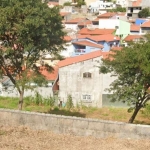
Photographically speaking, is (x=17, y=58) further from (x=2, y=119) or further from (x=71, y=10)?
(x=71, y=10)

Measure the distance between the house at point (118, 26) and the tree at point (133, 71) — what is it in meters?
31.4

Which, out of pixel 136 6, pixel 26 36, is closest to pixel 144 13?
pixel 136 6

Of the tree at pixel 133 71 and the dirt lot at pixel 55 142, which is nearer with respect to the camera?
the dirt lot at pixel 55 142

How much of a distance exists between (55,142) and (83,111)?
1032cm

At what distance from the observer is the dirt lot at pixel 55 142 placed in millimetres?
8641

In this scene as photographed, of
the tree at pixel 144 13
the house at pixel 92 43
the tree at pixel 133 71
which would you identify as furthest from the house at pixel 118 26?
the tree at pixel 133 71

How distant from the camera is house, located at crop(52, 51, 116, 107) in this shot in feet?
65.0

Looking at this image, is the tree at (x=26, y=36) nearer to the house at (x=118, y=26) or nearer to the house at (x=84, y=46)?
the house at (x=84, y=46)

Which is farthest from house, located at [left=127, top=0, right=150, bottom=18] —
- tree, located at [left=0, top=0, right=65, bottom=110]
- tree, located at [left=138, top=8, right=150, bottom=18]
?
tree, located at [left=0, top=0, right=65, bottom=110]

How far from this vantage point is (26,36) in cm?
1308

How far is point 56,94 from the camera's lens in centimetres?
2078

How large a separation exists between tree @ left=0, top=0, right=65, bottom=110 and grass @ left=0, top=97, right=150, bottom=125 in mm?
4701

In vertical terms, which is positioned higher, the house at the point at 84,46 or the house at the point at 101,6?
the house at the point at 101,6

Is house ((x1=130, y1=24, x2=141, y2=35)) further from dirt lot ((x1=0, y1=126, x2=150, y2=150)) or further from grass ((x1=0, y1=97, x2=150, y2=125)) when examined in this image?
dirt lot ((x1=0, y1=126, x2=150, y2=150))
